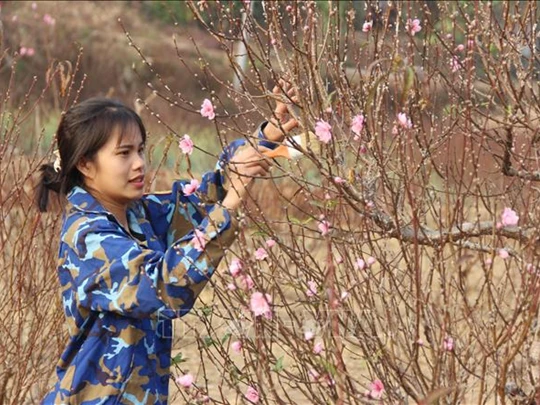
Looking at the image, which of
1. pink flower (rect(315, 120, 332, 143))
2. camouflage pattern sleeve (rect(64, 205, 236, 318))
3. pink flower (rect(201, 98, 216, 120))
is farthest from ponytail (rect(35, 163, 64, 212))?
pink flower (rect(315, 120, 332, 143))

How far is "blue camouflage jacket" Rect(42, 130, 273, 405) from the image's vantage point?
256 centimetres

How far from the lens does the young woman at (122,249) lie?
2.57 meters

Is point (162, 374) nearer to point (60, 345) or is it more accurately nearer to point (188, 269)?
point (188, 269)

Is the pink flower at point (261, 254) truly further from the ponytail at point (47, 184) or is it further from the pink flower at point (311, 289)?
the ponytail at point (47, 184)

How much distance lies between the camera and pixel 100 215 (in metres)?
2.80

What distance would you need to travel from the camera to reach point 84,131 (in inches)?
115

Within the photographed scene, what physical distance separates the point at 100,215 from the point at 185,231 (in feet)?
1.30

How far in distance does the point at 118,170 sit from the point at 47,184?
290 millimetres

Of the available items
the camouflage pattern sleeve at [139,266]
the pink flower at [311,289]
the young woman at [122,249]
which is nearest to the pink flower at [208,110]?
the young woman at [122,249]

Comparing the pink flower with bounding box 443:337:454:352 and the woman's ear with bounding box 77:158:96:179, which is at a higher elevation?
the woman's ear with bounding box 77:158:96:179

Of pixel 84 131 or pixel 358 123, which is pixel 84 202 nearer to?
pixel 84 131

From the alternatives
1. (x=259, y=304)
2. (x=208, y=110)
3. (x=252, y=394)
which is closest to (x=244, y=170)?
(x=208, y=110)

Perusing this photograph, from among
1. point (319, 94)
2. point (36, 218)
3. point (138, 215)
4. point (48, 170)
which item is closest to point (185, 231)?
point (138, 215)

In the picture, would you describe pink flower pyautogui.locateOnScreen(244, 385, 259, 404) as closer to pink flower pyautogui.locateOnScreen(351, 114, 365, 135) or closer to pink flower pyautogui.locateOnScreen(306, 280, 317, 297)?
pink flower pyautogui.locateOnScreen(306, 280, 317, 297)
